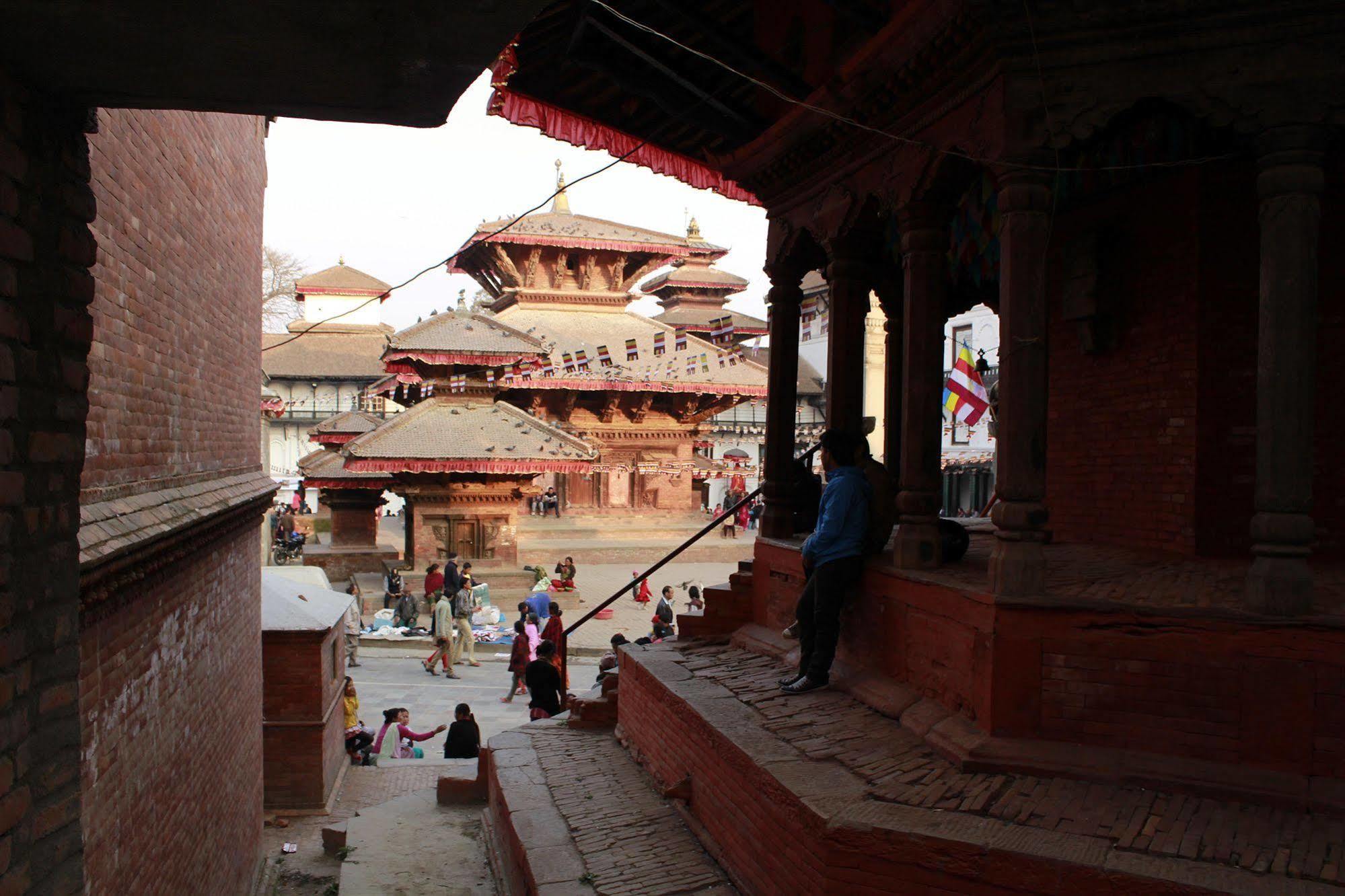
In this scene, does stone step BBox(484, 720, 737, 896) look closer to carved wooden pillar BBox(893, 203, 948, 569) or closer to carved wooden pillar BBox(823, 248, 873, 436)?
carved wooden pillar BBox(893, 203, 948, 569)

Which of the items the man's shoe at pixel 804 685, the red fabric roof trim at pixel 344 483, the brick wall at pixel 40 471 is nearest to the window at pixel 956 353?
the red fabric roof trim at pixel 344 483

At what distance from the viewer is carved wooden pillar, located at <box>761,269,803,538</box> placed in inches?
347

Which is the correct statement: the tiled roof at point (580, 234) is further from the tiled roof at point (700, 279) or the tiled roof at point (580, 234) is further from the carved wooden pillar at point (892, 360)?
the carved wooden pillar at point (892, 360)

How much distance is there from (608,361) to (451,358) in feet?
20.0

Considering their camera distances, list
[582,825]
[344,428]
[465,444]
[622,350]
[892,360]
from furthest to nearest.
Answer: [622,350], [344,428], [465,444], [892,360], [582,825]

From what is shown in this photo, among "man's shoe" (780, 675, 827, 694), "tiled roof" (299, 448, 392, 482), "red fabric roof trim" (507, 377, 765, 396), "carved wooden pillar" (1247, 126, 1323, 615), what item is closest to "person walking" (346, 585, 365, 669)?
"tiled roof" (299, 448, 392, 482)

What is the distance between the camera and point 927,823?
4.48 meters

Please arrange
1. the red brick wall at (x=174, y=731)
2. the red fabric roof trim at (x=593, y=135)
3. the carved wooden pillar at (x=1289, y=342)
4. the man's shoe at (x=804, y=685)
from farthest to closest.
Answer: the red fabric roof trim at (x=593, y=135) < the man's shoe at (x=804, y=685) < the red brick wall at (x=174, y=731) < the carved wooden pillar at (x=1289, y=342)

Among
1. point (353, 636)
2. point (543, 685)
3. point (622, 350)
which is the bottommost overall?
point (353, 636)

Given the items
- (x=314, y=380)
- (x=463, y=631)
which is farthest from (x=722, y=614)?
(x=314, y=380)

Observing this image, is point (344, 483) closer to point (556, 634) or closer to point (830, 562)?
point (556, 634)

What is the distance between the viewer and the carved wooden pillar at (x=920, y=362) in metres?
6.50

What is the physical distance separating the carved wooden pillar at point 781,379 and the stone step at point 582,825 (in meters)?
2.40

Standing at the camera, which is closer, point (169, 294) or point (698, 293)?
point (169, 294)
